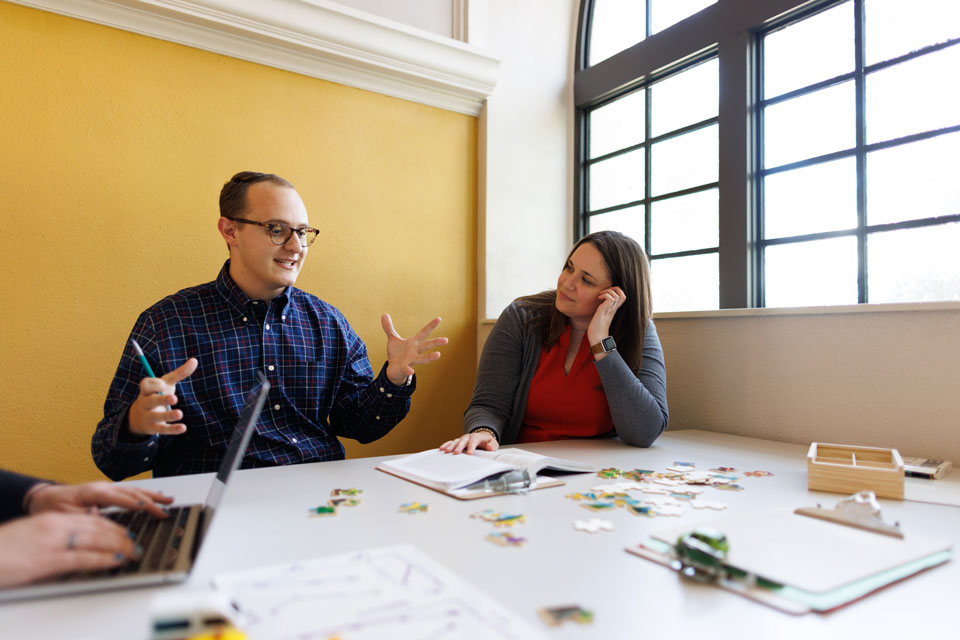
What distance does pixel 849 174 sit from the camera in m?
2.20

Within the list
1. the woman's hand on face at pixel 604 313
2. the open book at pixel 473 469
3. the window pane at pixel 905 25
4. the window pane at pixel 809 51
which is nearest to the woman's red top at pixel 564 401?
the woman's hand on face at pixel 604 313

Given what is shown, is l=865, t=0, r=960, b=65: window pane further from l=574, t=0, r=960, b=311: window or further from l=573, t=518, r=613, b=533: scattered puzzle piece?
l=573, t=518, r=613, b=533: scattered puzzle piece

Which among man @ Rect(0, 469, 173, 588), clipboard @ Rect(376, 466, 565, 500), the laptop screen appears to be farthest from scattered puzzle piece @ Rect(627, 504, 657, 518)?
man @ Rect(0, 469, 173, 588)

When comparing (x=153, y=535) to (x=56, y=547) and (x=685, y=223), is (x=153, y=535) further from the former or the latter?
(x=685, y=223)

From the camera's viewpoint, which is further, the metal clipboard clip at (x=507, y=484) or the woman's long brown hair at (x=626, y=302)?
the woman's long brown hair at (x=626, y=302)

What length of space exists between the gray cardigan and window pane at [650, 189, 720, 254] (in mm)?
721

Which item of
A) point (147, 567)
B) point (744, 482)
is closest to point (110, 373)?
point (147, 567)

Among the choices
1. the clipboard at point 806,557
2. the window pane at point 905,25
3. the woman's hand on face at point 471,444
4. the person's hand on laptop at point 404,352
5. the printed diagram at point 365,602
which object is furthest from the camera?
the window pane at point 905,25

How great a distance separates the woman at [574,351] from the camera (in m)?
2.11

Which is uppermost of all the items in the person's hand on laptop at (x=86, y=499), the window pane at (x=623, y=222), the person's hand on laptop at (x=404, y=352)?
the window pane at (x=623, y=222)

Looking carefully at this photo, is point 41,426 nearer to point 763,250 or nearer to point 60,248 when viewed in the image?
point 60,248

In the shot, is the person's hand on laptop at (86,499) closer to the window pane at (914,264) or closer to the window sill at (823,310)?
the window sill at (823,310)

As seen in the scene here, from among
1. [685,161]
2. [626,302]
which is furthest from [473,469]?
[685,161]

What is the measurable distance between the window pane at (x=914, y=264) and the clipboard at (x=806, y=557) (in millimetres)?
1316
